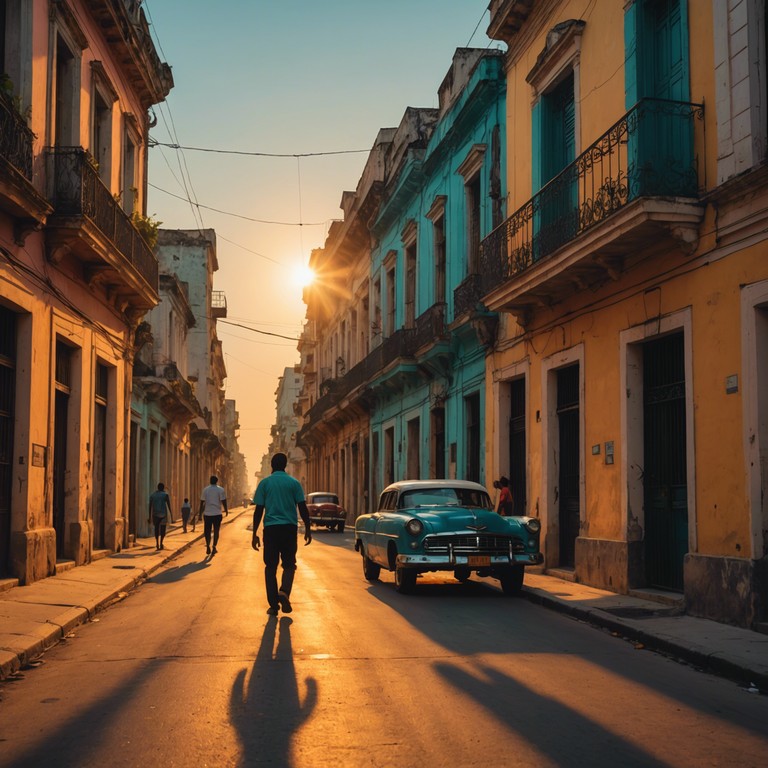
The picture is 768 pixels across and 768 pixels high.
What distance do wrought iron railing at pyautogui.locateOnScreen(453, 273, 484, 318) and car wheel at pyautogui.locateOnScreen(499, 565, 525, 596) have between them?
724 cm

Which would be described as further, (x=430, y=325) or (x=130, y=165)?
(x=430, y=325)

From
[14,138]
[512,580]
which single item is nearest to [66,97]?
[14,138]

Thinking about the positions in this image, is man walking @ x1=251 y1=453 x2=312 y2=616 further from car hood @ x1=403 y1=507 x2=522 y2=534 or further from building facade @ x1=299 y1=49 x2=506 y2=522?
building facade @ x1=299 y1=49 x2=506 y2=522

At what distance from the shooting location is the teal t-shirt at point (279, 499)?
1088 cm

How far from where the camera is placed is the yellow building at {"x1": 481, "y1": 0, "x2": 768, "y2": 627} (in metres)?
10.1

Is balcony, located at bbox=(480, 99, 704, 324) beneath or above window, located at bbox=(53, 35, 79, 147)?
beneath

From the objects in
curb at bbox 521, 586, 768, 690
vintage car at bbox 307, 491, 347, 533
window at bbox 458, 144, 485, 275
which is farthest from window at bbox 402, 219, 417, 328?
curb at bbox 521, 586, 768, 690

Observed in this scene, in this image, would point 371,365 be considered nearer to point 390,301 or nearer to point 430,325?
point 390,301

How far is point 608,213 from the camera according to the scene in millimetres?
12047

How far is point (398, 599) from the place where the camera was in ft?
39.6

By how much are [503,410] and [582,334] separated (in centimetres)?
415

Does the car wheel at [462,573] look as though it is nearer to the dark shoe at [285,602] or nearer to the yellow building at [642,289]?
the yellow building at [642,289]

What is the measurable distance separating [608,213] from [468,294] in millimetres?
7836

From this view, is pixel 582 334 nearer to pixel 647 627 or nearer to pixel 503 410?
pixel 503 410
